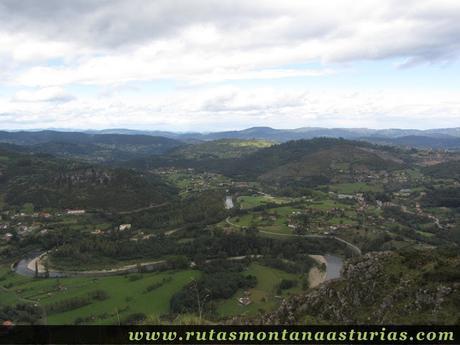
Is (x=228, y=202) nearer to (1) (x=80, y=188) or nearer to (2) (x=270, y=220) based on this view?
(2) (x=270, y=220)

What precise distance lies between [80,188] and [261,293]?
9660cm

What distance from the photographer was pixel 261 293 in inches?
2675

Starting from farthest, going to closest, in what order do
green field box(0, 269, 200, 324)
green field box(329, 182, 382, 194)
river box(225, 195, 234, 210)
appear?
green field box(329, 182, 382, 194), river box(225, 195, 234, 210), green field box(0, 269, 200, 324)

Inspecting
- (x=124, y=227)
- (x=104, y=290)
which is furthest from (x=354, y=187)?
(x=104, y=290)

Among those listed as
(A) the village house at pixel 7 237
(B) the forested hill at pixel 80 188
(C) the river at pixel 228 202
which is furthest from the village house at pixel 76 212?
(C) the river at pixel 228 202

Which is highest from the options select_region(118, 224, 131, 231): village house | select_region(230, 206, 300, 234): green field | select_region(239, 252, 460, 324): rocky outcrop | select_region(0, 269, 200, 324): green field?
select_region(239, 252, 460, 324): rocky outcrop

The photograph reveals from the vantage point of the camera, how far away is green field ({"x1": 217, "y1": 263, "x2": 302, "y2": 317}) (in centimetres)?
5859

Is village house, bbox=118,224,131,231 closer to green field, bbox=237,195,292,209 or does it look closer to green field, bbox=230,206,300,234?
green field, bbox=230,206,300,234

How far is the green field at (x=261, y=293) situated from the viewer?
58594 mm

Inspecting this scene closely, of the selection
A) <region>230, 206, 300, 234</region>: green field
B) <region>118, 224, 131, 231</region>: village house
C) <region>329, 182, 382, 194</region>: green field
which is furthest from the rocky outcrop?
<region>329, 182, 382, 194</region>: green field

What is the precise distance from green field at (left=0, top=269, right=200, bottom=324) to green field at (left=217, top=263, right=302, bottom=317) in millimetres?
8464

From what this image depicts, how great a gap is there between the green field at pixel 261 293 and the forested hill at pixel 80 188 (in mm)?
68341

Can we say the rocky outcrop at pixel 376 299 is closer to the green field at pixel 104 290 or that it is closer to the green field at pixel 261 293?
the green field at pixel 261 293

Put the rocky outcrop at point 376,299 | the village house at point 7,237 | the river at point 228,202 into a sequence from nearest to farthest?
the rocky outcrop at point 376,299
the village house at point 7,237
the river at point 228,202
